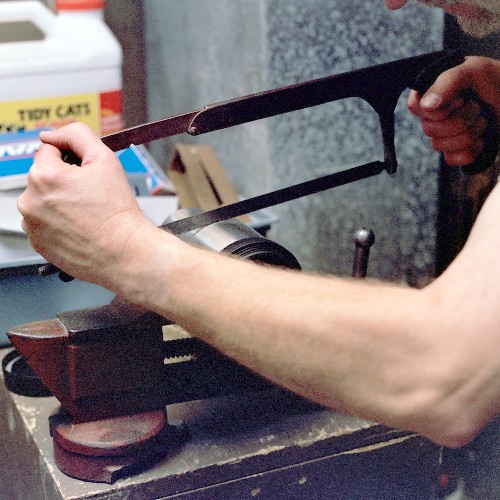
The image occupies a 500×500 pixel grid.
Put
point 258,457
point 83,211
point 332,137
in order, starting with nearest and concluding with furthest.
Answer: point 83,211
point 258,457
point 332,137

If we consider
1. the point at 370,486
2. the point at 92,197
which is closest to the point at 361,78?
the point at 92,197

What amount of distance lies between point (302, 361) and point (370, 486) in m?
0.36

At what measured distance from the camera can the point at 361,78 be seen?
87 cm

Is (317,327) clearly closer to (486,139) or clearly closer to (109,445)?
(109,445)

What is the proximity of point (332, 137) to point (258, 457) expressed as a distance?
510 millimetres

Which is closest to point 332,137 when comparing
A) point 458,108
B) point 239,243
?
point 458,108

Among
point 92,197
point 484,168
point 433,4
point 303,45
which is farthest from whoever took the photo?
point 303,45

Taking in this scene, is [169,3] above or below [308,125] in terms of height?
above

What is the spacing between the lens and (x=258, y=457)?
2.72 ft

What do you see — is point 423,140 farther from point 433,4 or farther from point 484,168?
point 433,4

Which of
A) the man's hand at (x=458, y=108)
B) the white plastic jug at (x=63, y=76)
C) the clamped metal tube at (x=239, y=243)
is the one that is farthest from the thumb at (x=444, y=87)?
the white plastic jug at (x=63, y=76)

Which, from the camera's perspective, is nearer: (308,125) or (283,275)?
(283,275)

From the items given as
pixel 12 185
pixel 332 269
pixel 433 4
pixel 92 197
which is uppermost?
pixel 433 4

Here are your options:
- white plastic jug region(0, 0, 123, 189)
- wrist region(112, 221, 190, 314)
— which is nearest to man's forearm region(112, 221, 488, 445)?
wrist region(112, 221, 190, 314)
